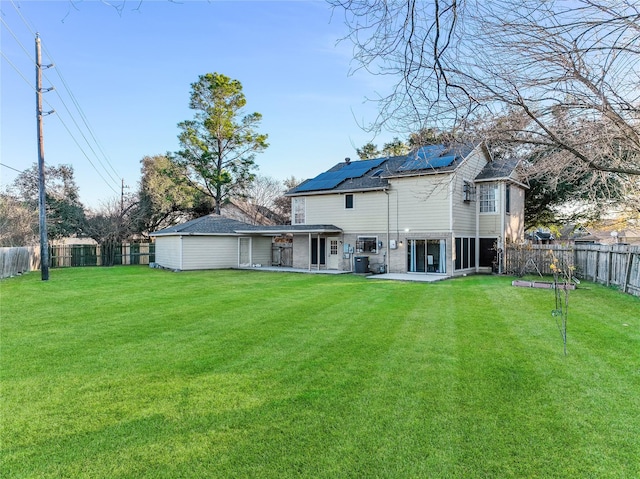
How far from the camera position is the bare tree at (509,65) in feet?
9.35

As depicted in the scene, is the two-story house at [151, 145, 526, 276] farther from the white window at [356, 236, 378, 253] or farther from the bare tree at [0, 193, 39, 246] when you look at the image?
the bare tree at [0, 193, 39, 246]

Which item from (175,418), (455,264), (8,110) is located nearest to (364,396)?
(175,418)

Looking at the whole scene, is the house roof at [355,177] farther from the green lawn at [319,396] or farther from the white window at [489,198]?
the green lawn at [319,396]

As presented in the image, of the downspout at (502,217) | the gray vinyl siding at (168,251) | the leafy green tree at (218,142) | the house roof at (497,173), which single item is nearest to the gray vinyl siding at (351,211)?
the house roof at (497,173)

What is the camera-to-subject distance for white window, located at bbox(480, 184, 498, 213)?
59.5 feet

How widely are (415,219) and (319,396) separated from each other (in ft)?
48.6

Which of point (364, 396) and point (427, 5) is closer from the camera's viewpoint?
point (427, 5)

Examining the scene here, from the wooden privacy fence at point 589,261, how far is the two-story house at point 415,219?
1.19 m

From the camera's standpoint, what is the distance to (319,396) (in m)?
3.82

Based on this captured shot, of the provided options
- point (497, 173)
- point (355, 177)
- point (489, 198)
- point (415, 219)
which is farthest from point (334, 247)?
point (497, 173)

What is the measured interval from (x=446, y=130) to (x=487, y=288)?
9952mm

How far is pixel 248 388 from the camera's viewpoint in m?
4.04

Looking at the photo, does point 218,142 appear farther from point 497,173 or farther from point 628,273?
point 628,273

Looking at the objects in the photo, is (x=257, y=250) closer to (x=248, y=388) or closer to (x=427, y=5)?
(x=248, y=388)
